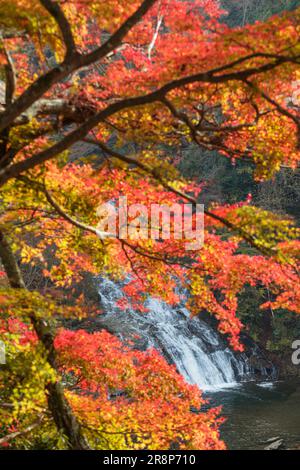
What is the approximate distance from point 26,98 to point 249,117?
2.38 meters

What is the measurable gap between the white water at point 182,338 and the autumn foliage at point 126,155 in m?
8.12

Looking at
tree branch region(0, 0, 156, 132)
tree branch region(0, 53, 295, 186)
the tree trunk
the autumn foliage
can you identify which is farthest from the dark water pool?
tree branch region(0, 0, 156, 132)

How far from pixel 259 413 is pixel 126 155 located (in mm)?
9823

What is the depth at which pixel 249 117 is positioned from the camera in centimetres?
507

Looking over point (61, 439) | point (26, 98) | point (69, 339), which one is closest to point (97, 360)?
point (69, 339)

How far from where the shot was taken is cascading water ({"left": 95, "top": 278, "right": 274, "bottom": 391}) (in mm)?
15188

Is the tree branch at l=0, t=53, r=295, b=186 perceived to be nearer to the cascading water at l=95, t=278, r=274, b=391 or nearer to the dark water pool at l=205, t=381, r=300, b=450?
the dark water pool at l=205, t=381, r=300, b=450

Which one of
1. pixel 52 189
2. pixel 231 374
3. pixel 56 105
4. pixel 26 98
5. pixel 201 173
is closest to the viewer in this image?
pixel 26 98

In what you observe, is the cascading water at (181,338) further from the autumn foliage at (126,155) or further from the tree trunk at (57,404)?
the tree trunk at (57,404)

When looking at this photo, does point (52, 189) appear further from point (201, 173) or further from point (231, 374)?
point (201, 173)

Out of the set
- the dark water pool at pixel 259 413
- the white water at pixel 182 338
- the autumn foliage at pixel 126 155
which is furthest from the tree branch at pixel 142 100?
the white water at pixel 182 338

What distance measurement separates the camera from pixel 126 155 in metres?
4.50

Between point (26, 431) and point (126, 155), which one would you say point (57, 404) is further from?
point (126, 155)
